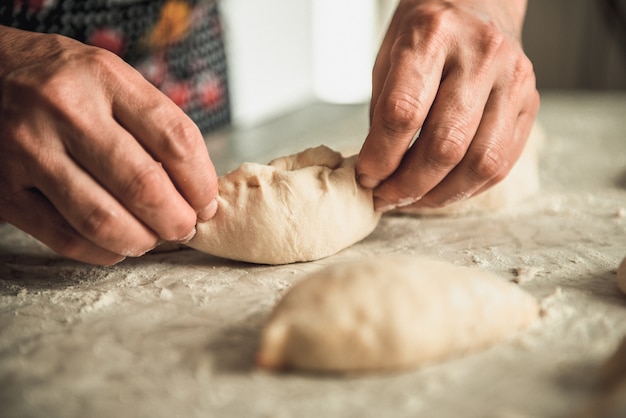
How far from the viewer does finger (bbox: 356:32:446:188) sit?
133 cm

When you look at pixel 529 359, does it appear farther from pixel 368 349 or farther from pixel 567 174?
pixel 567 174

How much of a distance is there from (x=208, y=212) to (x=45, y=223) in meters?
0.35

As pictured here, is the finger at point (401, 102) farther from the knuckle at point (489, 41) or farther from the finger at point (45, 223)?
the finger at point (45, 223)

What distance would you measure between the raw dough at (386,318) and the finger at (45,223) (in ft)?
1.61

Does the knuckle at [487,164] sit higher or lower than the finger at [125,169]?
lower

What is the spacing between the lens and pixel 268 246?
139 centimetres

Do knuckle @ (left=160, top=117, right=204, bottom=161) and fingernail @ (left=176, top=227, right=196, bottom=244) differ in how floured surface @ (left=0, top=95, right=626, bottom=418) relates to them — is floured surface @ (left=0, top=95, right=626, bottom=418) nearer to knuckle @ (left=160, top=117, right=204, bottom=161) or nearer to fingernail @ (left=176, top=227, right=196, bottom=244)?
fingernail @ (left=176, top=227, right=196, bottom=244)

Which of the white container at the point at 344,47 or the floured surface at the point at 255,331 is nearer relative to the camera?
the floured surface at the point at 255,331

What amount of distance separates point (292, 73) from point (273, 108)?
1.21ft

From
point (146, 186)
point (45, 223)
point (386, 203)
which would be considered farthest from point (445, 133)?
point (45, 223)

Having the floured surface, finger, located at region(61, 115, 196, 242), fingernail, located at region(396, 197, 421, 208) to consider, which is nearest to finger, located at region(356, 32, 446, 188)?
fingernail, located at region(396, 197, 421, 208)

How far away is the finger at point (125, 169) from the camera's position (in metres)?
1.12

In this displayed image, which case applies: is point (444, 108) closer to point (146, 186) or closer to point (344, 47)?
point (146, 186)

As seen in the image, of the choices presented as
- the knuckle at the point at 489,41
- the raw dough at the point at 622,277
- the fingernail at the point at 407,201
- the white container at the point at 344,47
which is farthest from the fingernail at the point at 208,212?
the white container at the point at 344,47
